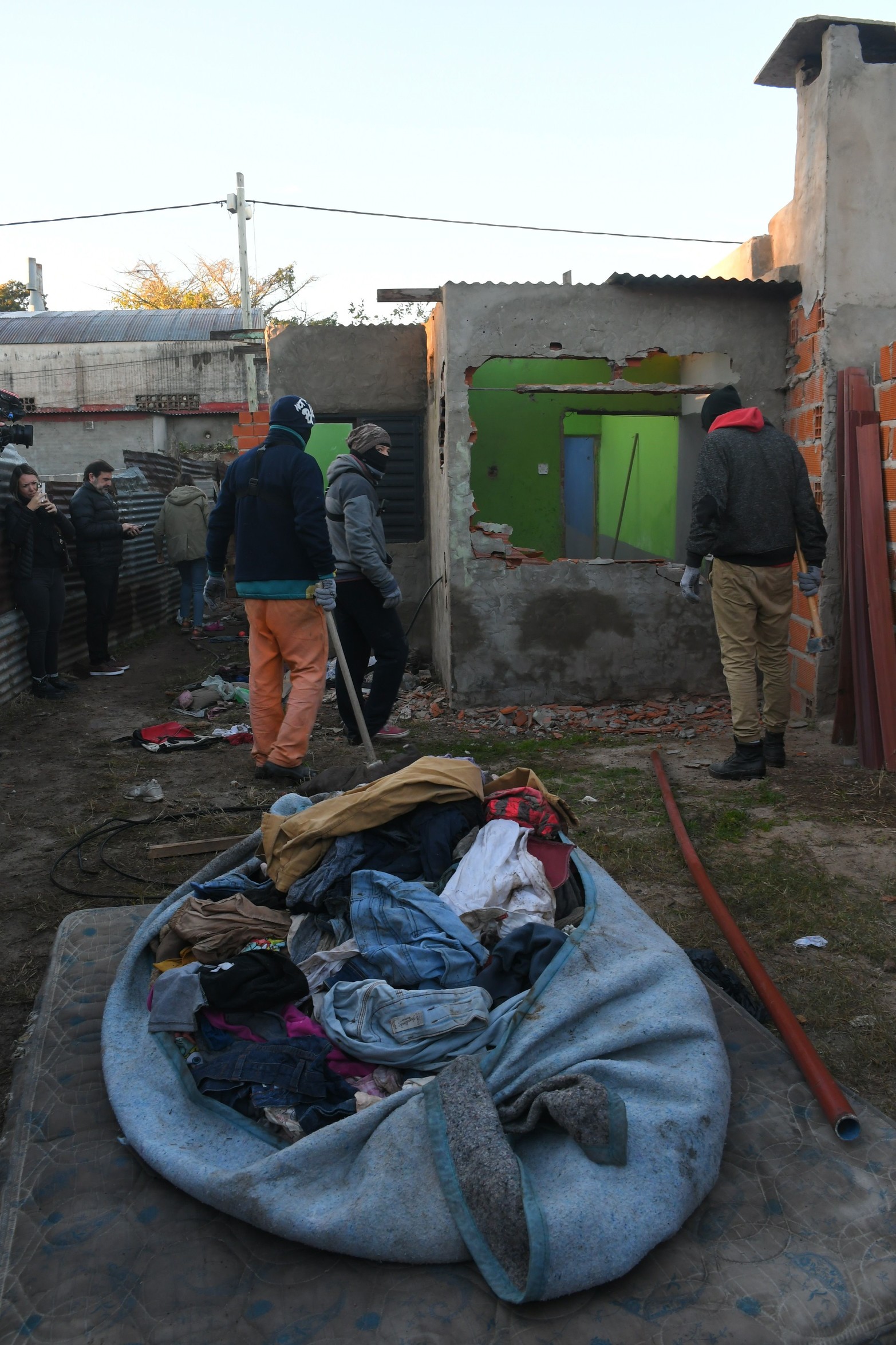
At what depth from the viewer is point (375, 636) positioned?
19.0 ft

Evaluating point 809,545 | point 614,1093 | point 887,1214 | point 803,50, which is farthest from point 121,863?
point 803,50

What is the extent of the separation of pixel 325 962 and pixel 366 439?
3954 mm

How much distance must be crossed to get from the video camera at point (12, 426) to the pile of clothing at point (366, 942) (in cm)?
522

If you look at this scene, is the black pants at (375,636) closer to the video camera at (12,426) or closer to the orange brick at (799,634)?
the orange brick at (799,634)

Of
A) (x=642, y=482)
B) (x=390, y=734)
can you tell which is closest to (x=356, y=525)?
(x=390, y=734)

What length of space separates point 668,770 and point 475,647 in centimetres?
209

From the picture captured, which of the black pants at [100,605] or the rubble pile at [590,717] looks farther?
the black pants at [100,605]

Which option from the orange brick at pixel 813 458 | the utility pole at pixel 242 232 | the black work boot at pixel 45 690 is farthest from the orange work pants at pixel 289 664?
the utility pole at pixel 242 232

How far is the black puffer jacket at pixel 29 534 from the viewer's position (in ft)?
23.6

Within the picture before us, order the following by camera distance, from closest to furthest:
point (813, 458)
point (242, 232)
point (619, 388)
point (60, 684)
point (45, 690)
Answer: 1. point (813, 458)
2. point (619, 388)
3. point (45, 690)
4. point (60, 684)
5. point (242, 232)

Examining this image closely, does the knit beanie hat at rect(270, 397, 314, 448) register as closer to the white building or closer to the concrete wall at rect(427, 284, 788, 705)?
the concrete wall at rect(427, 284, 788, 705)

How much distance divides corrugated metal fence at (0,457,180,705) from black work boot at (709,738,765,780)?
527 centimetres

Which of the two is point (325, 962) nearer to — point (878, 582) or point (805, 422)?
point (878, 582)

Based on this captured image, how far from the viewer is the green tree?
37344 millimetres
